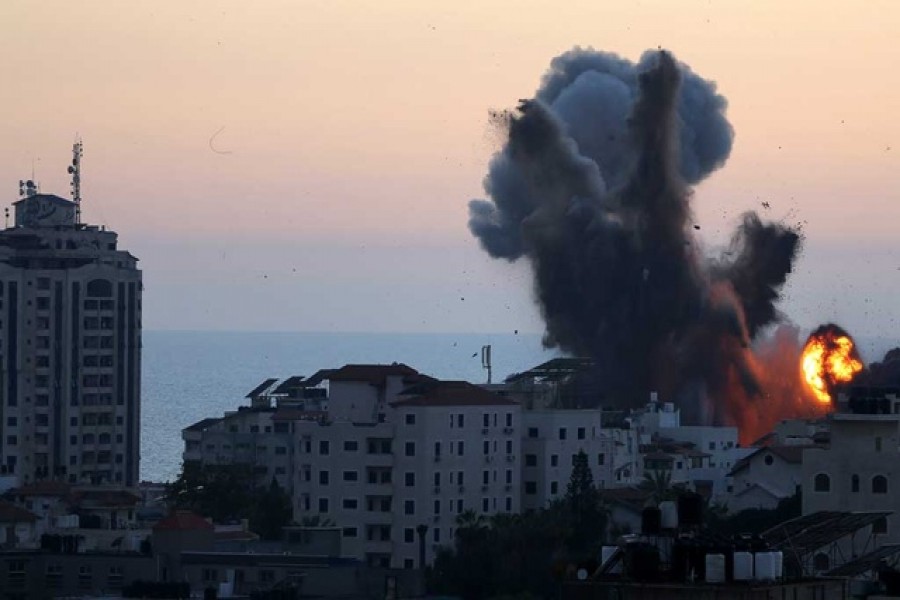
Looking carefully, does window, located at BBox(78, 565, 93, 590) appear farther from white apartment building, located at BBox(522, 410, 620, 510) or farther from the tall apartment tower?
the tall apartment tower

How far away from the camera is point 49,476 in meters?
145

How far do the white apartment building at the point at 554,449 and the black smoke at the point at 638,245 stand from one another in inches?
1895

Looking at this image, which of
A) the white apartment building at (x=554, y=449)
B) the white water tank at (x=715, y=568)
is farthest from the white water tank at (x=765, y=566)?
the white apartment building at (x=554, y=449)

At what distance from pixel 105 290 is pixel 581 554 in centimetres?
6907

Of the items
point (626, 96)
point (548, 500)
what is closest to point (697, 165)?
point (626, 96)

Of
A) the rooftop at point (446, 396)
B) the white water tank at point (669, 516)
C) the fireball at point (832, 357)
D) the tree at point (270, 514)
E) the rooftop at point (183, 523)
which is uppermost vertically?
the fireball at point (832, 357)

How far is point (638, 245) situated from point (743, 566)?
13137 centimetres

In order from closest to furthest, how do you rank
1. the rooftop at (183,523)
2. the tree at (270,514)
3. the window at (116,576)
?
the window at (116,576), the rooftop at (183,523), the tree at (270,514)

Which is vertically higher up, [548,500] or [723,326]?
[723,326]

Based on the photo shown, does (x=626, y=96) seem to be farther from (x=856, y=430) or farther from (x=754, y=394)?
(x=856, y=430)

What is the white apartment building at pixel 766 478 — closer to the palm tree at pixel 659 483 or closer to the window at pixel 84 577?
the palm tree at pixel 659 483

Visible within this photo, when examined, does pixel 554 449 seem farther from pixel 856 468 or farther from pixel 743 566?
pixel 743 566

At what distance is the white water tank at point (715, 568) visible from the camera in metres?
34.9

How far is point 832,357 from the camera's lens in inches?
5630
